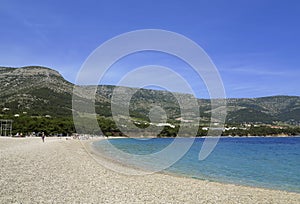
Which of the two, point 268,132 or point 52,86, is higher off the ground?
point 52,86

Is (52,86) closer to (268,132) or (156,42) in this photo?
(268,132)

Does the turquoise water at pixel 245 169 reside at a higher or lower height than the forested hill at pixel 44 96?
lower

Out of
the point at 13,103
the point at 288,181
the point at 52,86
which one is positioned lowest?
the point at 288,181

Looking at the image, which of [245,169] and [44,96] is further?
[44,96]

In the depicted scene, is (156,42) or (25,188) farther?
(156,42)

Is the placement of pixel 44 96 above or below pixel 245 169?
above

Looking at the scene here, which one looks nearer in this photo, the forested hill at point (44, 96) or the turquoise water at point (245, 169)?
the turquoise water at point (245, 169)

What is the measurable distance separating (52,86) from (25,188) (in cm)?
16196

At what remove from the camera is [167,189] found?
13406 millimetres

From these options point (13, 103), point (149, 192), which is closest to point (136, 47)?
point (149, 192)

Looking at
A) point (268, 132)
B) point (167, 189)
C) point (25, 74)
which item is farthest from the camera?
point (25, 74)

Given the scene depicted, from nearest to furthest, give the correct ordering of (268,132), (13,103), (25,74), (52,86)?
(13,103) → (268,132) → (52,86) → (25,74)

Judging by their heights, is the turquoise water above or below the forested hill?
below

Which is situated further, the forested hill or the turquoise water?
the forested hill
